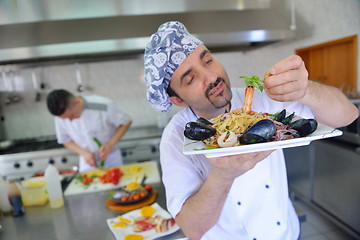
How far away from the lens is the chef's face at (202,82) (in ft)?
2.65

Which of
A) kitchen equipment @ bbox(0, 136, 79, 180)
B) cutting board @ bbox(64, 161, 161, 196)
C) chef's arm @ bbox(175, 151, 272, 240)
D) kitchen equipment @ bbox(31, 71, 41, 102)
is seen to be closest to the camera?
chef's arm @ bbox(175, 151, 272, 240)

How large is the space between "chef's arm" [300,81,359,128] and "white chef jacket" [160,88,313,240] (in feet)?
0.17

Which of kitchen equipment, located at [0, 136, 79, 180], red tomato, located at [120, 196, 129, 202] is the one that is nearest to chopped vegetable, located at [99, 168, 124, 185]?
red tomato, located at [120, 196, 129, 202]

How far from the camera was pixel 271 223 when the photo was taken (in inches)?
37.5

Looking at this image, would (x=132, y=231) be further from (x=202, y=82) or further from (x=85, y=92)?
(x=85, y=92)

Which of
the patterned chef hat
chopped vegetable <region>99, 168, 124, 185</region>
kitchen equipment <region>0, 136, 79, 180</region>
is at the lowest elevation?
kitchen equipment <region>0, 136, 79, 180</region>

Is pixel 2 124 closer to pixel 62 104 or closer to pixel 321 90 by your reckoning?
pixel 62 104

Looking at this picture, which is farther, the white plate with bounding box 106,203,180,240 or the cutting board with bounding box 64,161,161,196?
the cutting board with bounding box 64,161,161,196

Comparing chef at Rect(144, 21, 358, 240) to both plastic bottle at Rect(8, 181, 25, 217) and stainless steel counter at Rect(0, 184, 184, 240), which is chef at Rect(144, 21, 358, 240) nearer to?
stainless steel counter at Rect(0, 184, 184, 240)

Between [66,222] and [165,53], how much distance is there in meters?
1.00

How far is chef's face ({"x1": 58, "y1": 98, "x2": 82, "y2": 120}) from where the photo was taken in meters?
2.12

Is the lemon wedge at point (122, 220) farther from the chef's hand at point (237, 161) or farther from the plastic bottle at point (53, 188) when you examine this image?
the chef's hand at point (237, 161)

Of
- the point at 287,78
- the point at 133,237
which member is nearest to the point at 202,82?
the point at 287,78

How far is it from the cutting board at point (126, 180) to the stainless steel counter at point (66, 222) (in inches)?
4.2
